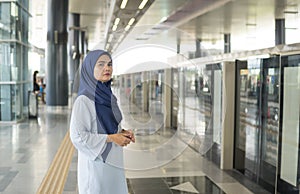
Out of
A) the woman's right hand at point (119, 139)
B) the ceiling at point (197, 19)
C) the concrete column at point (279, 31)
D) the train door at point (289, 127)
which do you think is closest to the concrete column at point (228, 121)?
the ceiling at point (197, 19)

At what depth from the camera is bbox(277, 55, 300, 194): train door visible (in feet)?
15.2

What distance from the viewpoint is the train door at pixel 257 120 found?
5.39 metres

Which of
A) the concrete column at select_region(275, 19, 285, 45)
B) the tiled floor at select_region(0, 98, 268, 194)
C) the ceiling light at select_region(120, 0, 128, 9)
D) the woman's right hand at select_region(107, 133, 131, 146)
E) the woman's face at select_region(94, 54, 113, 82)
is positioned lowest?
the tiled floor at select_region(0, 98, 268, 194)

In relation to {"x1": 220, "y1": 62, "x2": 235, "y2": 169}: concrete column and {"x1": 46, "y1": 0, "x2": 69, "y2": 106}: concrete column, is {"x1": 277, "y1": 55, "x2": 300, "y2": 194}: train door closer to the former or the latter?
{"x1": 220, "y1": 62, "x2": 235, "y2": 169}: concrete column

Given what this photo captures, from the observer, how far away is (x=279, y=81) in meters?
5.07

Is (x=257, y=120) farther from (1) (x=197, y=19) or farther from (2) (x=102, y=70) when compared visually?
(1) (x=197, y=19)

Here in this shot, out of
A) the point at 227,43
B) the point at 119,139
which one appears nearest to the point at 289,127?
the point at 119,139

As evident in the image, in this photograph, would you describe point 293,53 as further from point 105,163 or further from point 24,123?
point 24,123

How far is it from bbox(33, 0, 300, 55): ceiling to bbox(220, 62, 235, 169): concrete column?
49 cm

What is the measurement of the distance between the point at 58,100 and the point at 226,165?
11958 mm

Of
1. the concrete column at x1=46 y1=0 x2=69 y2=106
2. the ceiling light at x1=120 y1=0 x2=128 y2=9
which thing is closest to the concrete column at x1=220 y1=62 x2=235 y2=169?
the ceiling light at x1=120 y1=0 x2=128 y2=9

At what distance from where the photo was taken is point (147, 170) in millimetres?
3818

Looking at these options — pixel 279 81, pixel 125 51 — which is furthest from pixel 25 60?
pixel 125 51

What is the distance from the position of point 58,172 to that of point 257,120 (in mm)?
2971
